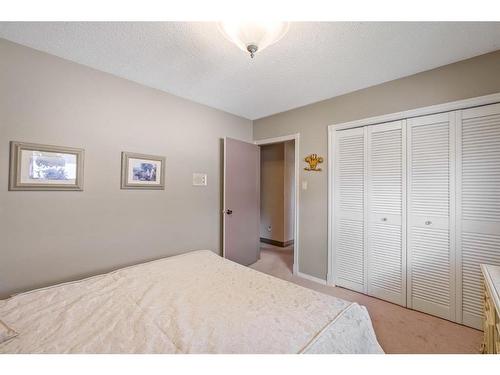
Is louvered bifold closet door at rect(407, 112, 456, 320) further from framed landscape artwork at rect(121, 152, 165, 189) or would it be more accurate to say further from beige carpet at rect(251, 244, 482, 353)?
framed landscape artwork at rect(121, 152, 165, 189)

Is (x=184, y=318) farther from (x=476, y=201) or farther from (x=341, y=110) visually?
(x=341, y=110)

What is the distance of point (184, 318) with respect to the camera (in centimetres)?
112

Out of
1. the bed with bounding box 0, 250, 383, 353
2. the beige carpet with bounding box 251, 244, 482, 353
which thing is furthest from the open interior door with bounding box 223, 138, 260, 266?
the bed with bounding box 0, 250, 383, 353

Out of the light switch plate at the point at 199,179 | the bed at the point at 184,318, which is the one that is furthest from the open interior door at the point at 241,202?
the bed at the point at 184,318

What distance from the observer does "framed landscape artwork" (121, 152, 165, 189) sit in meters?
2.24

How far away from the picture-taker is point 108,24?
149 centimetres

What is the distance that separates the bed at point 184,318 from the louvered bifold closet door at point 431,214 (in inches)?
52.7

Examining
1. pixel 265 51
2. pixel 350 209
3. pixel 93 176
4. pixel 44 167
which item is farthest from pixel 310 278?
pixel 44 167

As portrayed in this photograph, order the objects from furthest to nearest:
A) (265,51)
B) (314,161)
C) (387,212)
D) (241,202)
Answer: (241,202)
(314,161)
(387,212)
(265,51)

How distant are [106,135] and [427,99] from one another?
3.17 metres

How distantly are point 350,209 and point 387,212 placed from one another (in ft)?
1.26

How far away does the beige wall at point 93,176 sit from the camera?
1683 mm

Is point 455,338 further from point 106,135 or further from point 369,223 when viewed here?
point 106,135

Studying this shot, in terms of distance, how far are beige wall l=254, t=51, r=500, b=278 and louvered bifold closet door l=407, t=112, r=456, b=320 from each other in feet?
0.75
